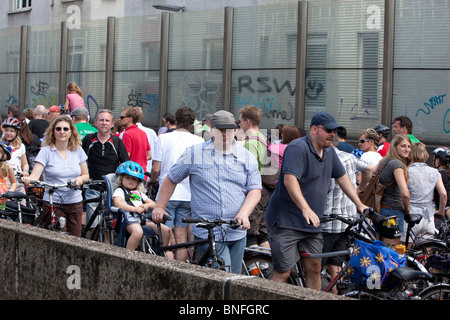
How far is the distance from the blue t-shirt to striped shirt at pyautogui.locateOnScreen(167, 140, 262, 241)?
26 centimetres

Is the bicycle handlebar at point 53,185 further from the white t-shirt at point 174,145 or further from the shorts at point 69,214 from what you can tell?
the white t-shirt at point 174,145

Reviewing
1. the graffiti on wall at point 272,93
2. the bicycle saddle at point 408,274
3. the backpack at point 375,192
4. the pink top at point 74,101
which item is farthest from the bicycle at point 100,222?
the graffiti on wall at point 272,93

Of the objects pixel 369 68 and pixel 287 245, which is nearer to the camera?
pixel 287 245

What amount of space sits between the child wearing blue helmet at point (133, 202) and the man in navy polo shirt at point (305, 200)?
157 centimetres

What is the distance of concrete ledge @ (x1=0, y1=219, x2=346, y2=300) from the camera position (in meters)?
4.26

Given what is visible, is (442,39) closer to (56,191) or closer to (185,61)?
(185,61)

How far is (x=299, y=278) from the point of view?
6.54 m

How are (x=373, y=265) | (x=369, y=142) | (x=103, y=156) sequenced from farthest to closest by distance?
1. (x=369, y=142)
2. (x=103, y=156)
3. (x=373, y=265)

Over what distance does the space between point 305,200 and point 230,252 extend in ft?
2.61

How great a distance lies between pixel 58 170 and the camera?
8.30 m

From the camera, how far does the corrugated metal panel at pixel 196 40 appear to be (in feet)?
60.8

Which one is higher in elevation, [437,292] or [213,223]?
[213,223]

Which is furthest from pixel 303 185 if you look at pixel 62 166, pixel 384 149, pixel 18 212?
pixel 384 149

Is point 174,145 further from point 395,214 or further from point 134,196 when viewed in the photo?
point 395,214
